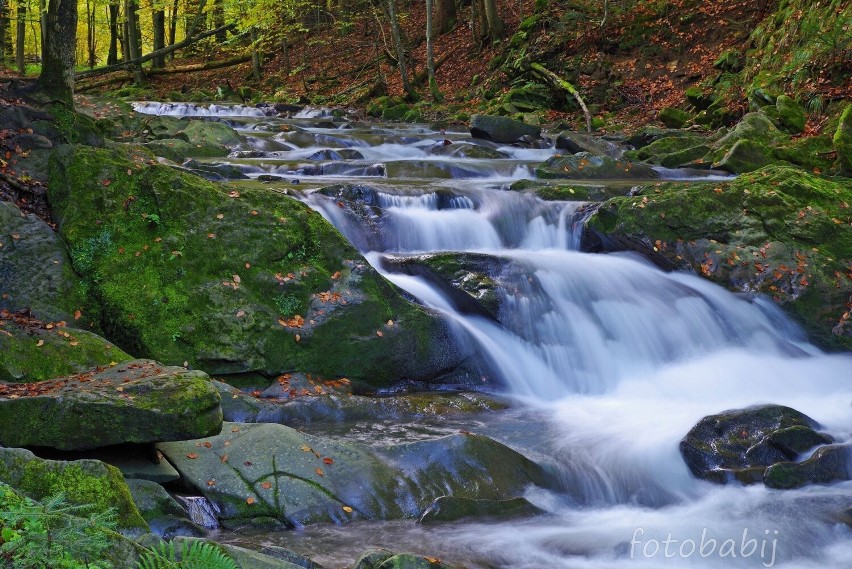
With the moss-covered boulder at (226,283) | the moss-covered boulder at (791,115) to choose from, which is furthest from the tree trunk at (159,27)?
the moss-covered boulder at (226,283)

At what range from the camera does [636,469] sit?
6.08 meters

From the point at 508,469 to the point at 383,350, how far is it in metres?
2.26

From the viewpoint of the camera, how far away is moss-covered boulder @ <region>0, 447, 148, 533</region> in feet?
10.5

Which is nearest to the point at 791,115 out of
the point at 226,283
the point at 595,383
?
the point at 595,383

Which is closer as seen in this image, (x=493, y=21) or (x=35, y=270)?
(x=35, y=270)

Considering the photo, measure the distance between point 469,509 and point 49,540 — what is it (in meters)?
3.40

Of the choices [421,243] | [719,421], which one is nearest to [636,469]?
[719,421]

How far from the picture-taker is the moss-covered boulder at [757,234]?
9094 millimetres

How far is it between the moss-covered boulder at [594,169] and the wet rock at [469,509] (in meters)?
8.96

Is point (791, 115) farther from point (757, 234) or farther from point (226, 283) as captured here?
point (226, 283)

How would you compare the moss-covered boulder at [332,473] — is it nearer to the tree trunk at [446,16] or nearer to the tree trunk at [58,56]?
the tree trunk at [58,56]

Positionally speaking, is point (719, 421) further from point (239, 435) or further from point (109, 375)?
point (109, 375)

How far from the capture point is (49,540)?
210 centimetres

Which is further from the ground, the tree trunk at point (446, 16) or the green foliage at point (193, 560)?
the tree trunk at point (446, 16)
